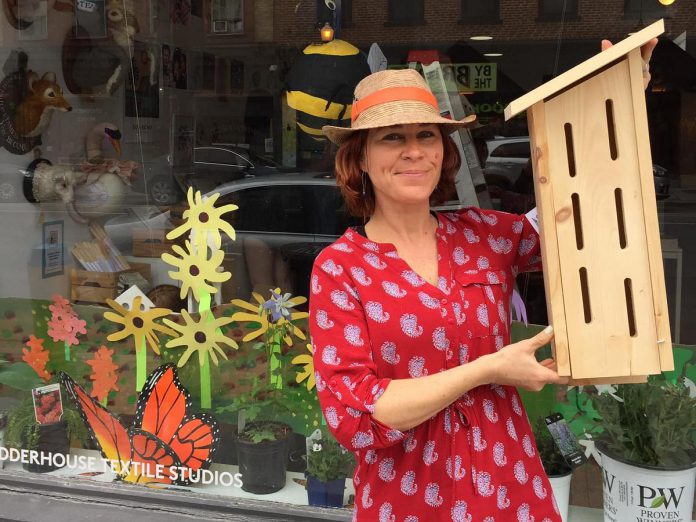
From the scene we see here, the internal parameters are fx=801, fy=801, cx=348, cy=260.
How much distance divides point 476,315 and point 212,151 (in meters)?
2.17

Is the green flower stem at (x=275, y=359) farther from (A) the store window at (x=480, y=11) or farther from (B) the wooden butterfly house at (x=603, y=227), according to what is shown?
(B) the wooden butterfly house at (x=603, y=227)

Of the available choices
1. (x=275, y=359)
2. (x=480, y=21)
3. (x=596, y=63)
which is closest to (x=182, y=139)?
(x=275, y=359)

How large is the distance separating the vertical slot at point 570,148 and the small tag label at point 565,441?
169cm

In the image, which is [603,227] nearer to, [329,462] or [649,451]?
[649,451]

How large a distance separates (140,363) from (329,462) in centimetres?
100

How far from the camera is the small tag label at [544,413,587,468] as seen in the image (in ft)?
10.3

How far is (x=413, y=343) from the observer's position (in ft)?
5.75

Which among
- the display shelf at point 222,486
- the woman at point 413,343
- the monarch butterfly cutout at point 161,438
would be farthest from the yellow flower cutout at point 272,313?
the woman at point 413,343

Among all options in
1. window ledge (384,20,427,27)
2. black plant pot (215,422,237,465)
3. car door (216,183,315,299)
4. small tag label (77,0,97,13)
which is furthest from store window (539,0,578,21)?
black plant pot (215,422,237,465)

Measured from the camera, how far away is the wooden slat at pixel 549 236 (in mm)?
1722

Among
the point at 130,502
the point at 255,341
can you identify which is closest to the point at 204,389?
the point at 255,341

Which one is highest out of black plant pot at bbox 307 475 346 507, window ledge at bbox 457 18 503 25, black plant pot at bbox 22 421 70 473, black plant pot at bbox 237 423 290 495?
window ledge at bbox 457 18 503 25

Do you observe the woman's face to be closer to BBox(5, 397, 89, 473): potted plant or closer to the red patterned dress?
the red patterned dress

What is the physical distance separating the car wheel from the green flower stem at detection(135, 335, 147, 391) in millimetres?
643
